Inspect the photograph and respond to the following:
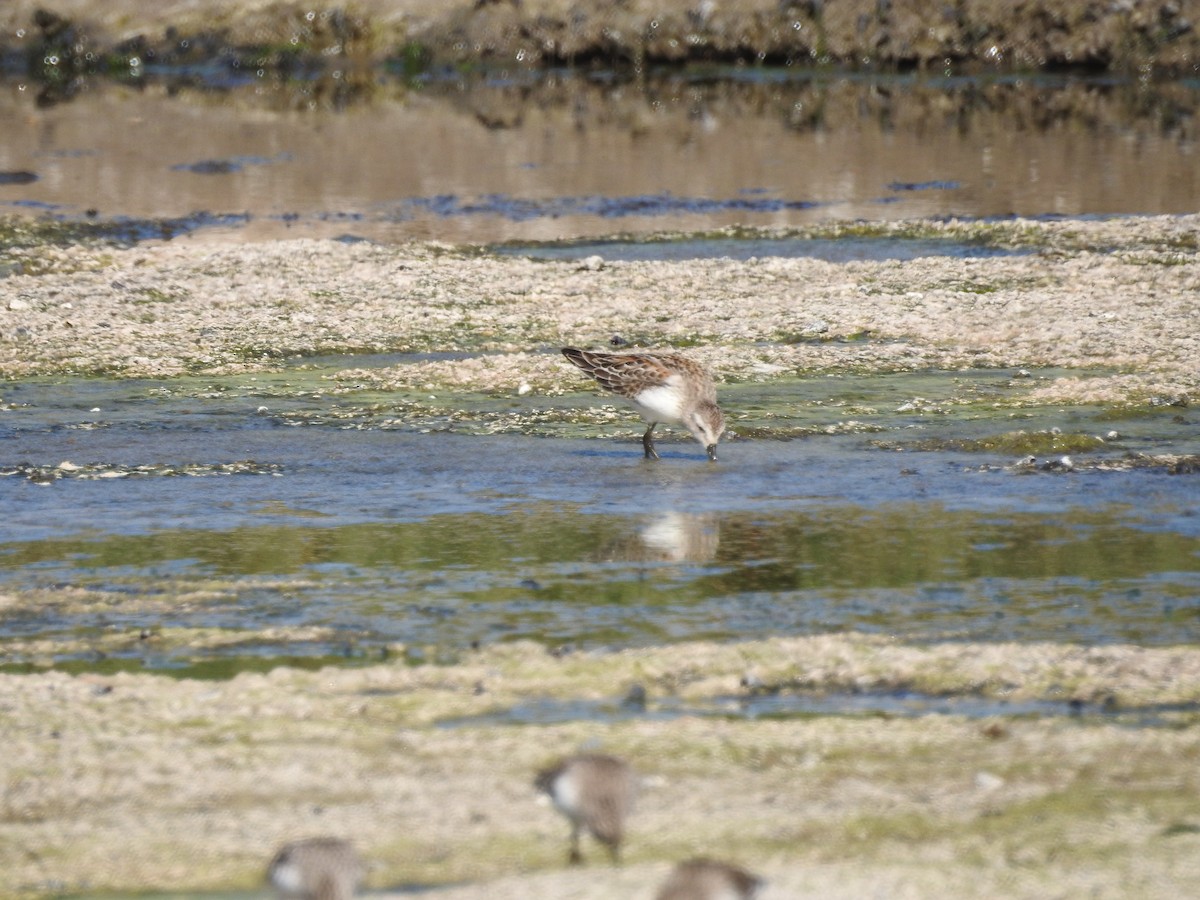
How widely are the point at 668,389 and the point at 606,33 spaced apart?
3898 centimetres

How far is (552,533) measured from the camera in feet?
33.4

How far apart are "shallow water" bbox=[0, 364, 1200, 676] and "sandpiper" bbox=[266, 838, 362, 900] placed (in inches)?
104

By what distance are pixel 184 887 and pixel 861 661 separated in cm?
304

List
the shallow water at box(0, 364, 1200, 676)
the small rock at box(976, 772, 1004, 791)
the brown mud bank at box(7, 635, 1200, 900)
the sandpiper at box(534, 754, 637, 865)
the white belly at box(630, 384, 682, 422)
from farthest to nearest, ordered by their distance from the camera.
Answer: the white belly at box(630, 384, 682, 422) < the shallow water at box(0, 364, 1200, 676) < the small rock at box(976, 772, 1004, 791) < the brown mud bank at box(7, 635, 1200, 900) < the sandpiper at box(534, 754, 637, 865)

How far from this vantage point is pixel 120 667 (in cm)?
802

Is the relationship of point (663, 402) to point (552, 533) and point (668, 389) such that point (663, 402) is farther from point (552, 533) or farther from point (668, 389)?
point (552, 533)

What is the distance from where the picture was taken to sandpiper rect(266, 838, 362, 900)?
5.29m

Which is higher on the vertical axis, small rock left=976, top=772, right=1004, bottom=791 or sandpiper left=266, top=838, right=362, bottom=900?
sandpiper left=266, top=838, right=362, bottom=900

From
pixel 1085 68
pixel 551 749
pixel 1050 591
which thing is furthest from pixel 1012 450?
pixel 1085 68

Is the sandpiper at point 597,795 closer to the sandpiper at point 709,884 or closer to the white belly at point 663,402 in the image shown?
the sandpiper at point 709,884

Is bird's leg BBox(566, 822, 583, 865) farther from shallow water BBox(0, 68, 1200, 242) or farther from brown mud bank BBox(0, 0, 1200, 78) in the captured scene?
brown mud bank BBox(0, 0, 1200, 78)

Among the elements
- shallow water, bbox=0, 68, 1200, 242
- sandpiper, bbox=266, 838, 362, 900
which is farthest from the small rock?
shallow water, bbox=0, 68, 1200, 242

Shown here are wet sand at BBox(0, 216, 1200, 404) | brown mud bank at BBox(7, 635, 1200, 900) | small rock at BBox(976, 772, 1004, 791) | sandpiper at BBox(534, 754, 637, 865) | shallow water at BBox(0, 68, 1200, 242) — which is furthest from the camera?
shallow water at BBox(0, 68, 1200, 242)

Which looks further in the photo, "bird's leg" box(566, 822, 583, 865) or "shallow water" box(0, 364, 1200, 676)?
"shallow water" box(0, 364, 1200, 676)
